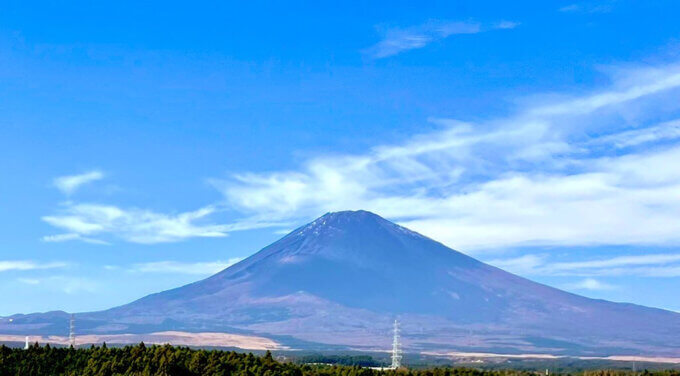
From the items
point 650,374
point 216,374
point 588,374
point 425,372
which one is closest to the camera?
point 216,374

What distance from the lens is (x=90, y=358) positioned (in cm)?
A: 5103

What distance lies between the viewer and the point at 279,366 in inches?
1943

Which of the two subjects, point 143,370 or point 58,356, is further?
point 58,356

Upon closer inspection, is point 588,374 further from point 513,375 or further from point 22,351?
point 22,351

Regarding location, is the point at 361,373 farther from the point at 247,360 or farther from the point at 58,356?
the point at 58,356

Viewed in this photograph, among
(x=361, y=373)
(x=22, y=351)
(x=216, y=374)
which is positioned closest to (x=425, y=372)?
(x=361, y=373)

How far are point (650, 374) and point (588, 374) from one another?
493cm

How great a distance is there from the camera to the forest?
1844 inches

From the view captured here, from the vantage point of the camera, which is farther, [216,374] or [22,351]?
[22,351]

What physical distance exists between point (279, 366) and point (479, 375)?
420 inches

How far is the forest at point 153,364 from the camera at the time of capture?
46844 mm

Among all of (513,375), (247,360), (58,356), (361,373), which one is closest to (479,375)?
(513,375)

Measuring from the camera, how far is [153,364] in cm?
4688

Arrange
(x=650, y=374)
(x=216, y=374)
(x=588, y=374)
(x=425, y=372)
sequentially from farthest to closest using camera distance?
(x=588, y=374) < (x=650, y=374) < (x=425, y=372) < (x=216, y=374)
